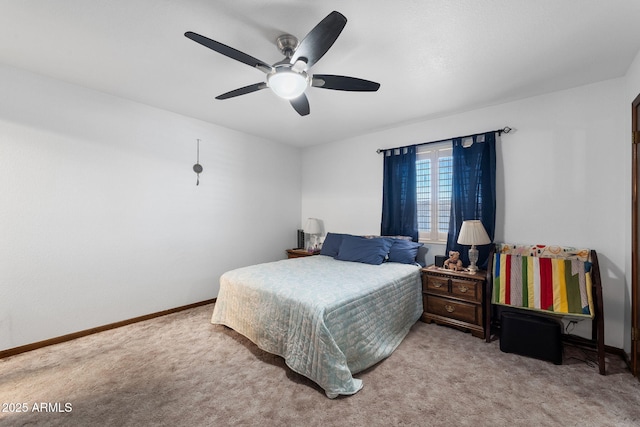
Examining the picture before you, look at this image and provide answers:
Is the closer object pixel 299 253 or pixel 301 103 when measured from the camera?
pixel 301 103

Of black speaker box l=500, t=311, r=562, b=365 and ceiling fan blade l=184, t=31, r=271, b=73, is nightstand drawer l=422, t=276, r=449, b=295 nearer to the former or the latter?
black speaker box l=500, t=311, r=562, b=365

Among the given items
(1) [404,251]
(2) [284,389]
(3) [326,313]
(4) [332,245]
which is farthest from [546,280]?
(2) [284,389]

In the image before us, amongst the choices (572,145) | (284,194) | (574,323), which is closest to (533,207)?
(572,145)

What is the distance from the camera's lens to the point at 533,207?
2795 mm

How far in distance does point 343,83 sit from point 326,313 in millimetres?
1725

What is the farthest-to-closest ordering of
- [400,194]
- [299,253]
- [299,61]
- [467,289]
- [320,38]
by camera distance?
1. [299,253]
2. [400,194]
3. [467,289]
4. [299,61]
5. [320,38]

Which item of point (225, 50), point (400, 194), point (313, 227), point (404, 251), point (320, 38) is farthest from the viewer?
point (313, 227)

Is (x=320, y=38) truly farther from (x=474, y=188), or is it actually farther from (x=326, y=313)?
(x=474, y=188)

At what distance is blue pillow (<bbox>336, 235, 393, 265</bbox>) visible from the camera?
3231 mm

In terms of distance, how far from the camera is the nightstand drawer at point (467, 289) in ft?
8.75

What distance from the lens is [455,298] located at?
2826 millimetres

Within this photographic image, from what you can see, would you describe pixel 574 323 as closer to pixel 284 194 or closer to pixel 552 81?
pixel 552 81

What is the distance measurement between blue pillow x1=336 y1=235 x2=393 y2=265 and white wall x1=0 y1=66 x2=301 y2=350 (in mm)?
1696

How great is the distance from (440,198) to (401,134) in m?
1.10
